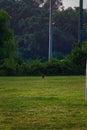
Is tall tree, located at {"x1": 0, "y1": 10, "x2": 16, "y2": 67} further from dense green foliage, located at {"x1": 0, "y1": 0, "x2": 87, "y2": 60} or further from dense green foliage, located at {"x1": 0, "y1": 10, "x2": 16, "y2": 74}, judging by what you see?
dense green foliage, located at {"x1": 0, "y1": 0, "x2": 87, "y2": 60}

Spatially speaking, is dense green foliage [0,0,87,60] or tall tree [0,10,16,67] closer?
tall tree [0,10,16,67]

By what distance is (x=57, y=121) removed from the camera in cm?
939

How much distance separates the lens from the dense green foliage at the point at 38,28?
68325 mm

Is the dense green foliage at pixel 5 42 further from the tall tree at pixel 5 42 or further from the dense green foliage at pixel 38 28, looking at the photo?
the dense green foliage at pixel 38 28

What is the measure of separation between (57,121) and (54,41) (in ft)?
200

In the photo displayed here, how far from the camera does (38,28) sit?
2773 inches

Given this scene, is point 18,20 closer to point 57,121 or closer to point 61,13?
point 61,13

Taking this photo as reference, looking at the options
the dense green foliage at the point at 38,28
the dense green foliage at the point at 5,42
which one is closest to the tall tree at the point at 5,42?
the dense green foliage at the point at 5,42

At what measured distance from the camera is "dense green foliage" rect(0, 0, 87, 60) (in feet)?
224

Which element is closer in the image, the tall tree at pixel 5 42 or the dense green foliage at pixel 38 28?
the tall tree at pixel 5 42

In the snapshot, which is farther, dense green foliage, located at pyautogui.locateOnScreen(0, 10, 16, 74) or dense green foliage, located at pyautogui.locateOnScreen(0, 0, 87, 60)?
dense green foliage, located at pyautogui.locateOnScreen(0, 0, 87, 60)

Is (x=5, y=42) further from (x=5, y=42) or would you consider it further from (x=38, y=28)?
(x=38, y=28)

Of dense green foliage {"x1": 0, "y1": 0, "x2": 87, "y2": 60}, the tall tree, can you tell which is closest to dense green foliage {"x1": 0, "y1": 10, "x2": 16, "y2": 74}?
the tall tree

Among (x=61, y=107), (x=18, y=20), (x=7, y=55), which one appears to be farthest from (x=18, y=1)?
(x=61, y=107)
